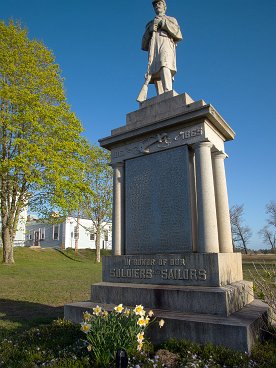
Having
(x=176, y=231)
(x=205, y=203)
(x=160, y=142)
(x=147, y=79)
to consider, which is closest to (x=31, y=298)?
(x=176, y=231)

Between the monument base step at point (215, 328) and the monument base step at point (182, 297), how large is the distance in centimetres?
15

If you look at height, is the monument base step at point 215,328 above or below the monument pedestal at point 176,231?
below

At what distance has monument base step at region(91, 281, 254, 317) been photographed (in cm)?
503

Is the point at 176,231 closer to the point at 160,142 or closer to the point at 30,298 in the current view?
the point at 160,142

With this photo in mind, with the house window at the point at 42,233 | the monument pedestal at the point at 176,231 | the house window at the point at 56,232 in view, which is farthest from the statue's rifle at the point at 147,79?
the house window at the point at 42,233

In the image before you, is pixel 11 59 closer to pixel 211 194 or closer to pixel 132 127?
pixel 132 127

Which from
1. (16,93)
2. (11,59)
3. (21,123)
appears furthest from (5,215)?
(11,59)

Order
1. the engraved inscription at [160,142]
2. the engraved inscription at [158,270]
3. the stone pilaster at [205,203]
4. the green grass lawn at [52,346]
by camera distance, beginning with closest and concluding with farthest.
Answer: the green grass lawn at [52,346]
the engraved inscription at [158,270]
the stone pilaster at [205,203]
the engraved inscription at [160,142]

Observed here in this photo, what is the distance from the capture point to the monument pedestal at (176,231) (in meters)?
5.02

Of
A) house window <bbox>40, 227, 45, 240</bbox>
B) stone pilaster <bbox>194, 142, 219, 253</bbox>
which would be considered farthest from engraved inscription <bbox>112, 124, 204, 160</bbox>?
house window <bbox>40, 227, 45, 240</bbox>

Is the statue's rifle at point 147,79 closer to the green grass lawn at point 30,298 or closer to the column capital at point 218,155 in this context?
the column capital at point 218,155

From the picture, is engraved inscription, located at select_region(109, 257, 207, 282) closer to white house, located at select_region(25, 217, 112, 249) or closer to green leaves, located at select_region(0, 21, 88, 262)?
green leaves, located at select_region(0, 21, 88, 262)

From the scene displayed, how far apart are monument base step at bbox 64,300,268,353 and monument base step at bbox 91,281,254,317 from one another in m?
0.15

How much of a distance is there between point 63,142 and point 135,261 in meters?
14.1
